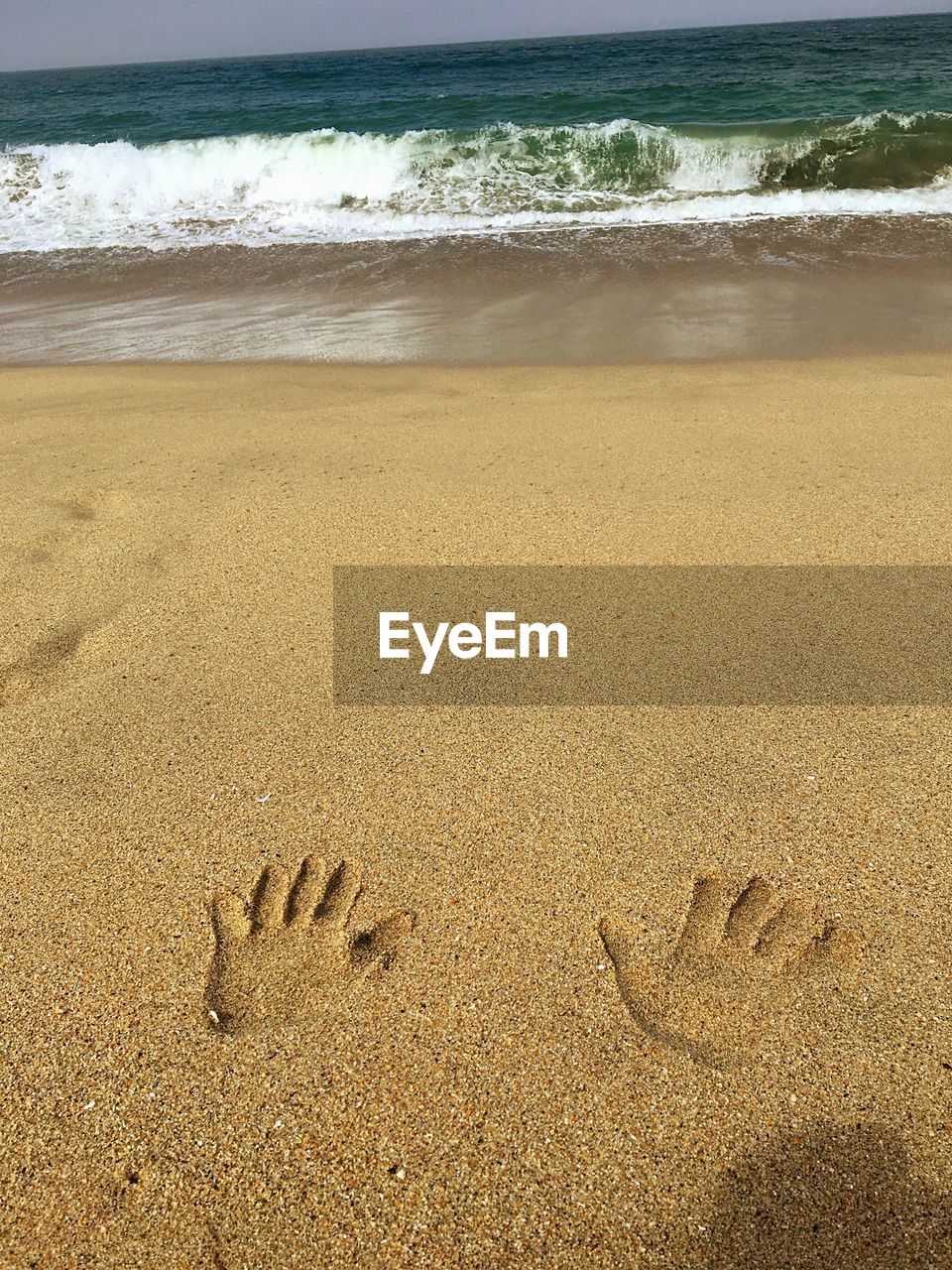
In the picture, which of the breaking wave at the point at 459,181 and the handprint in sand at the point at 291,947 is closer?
the handprint in sand at the point at 291,947

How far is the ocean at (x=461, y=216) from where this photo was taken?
659cm

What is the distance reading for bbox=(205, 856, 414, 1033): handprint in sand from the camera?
173cm

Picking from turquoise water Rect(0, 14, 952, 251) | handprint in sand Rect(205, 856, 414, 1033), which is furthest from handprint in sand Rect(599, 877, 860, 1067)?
turquoise water Rect(0, 14, 952, 251)

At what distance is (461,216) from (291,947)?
33.9 feet

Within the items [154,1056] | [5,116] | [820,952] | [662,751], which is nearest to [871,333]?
[662,751]

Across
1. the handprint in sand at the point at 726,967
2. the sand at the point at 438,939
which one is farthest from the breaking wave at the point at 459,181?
the handprint in sand at the point at 726,967

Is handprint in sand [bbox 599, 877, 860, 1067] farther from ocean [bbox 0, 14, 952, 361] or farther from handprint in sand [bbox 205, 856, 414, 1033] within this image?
ocean [bbox 0, 14, 952, 361]

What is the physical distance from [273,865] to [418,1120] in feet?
2.31

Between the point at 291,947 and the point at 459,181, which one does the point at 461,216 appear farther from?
the point at 291,947

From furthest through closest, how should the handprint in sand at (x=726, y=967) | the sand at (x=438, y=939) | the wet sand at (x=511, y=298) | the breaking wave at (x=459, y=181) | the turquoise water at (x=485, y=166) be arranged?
the turquoise water at (x=485, y=166) < the breaking wave at (x=459, y=181) < the wet sand at (x=511, y=298) < the handprint in sand at (x=726, y=967) < the sand at (x=438, y=939)

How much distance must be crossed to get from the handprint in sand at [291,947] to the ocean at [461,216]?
441 centimetres

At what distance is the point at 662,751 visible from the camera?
7.86 feet

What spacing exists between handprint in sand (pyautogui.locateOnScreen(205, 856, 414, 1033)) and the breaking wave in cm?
907

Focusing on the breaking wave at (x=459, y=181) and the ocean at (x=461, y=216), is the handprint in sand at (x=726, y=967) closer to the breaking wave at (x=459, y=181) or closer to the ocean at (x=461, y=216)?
the ocean at (x=461, y=216)
